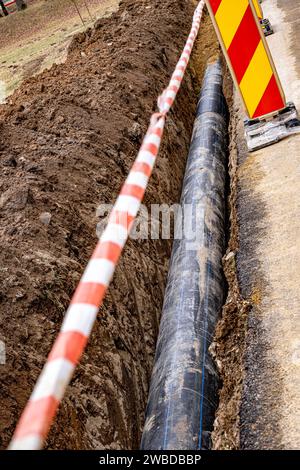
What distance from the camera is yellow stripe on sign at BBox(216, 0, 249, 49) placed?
420cm

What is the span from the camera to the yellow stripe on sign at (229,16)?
4.20 metres

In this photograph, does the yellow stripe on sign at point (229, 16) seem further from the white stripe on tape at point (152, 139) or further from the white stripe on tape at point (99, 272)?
the white stripe on tape at point (99, 272)

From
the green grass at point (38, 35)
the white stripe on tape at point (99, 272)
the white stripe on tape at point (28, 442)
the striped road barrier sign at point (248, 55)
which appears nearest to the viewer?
the white stripe on tape at point (28, 442)

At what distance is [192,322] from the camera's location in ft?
11.5

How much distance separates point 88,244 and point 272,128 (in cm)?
195

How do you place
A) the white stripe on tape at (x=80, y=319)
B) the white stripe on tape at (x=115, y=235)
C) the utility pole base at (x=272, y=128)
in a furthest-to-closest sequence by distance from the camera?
the utility pole base at (x=272, y=128), the white stripe on tape at (x=115, y=235), the white stripe on tape at (x=80, y=319)

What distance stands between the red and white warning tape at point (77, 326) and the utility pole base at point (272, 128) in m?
2.28

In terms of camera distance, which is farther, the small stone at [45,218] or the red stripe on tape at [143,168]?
the small stone at [45,218]

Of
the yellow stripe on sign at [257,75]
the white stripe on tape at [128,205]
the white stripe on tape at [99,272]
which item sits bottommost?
the white stripe on tape at [99,272]

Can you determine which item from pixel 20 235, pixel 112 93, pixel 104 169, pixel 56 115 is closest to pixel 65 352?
pixel 20 235

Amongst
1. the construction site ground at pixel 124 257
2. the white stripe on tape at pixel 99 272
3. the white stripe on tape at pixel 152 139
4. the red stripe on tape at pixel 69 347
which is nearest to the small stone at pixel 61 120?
the construction site ground at pixel 124 257

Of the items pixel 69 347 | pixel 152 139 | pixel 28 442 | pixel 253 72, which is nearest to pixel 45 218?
pixel 152 139

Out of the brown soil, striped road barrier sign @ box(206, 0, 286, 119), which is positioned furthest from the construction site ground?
striped road barrier sign @ box(206, 0, 286, 119)

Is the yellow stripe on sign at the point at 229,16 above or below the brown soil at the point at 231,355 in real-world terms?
above
